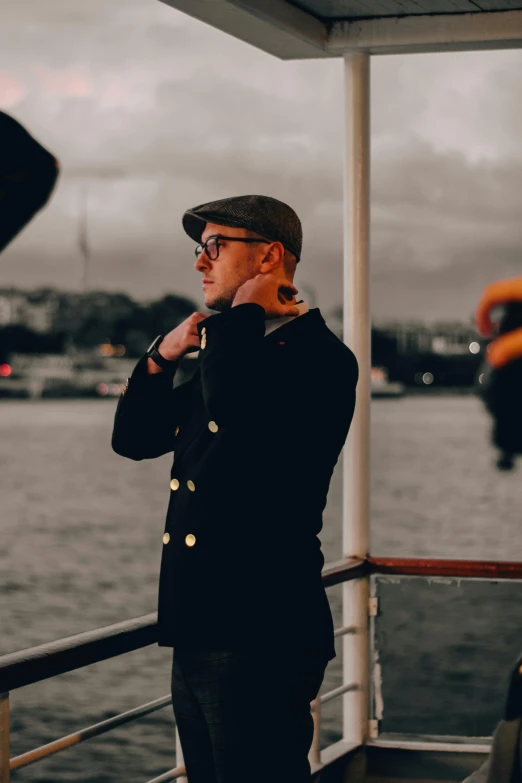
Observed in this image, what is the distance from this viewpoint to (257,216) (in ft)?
7.50

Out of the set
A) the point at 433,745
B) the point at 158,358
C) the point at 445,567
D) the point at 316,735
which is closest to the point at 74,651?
the point at 158,358

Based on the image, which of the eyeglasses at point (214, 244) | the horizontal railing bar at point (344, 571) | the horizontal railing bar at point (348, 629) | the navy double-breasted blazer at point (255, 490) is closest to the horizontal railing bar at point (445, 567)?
the horizontal railing bar at point (344, 571)

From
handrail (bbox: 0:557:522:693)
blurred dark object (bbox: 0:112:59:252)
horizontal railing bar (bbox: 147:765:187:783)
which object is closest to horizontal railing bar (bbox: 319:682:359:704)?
horizontal railing bar (bbox: 147:765:187:783)

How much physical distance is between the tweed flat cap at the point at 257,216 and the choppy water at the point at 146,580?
100cm

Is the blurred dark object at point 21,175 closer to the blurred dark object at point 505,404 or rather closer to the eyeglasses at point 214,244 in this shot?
the blurred dark object at point 505,404

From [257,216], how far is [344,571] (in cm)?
157

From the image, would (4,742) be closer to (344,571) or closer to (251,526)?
(251,526)

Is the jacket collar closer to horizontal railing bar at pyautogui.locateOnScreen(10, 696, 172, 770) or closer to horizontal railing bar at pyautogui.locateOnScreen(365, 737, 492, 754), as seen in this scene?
horizontal railing bar at pyautogui.locateOnScreen(10, 696, 172, 770)

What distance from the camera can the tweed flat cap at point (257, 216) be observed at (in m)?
2.28

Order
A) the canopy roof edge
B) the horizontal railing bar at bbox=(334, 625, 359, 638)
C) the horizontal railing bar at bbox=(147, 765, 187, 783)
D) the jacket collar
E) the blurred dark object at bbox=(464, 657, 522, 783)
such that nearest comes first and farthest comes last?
the blurred dark object at bbox=(464, 657, 522, 783) < the jacket collar < the horizontal railing bar at bbox=(147, 765, 187, 783) < the canopy roof edge < the horizontal railing bar at bbox=(334, 625, 359, 638)

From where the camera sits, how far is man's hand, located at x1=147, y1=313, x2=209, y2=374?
89.7 inches

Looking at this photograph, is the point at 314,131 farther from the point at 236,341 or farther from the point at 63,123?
the point at 236,341

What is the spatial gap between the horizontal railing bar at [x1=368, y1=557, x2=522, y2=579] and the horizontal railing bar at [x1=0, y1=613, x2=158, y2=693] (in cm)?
134

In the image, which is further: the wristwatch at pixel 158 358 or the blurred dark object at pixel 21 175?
the wristwatch at pixel 158 358
